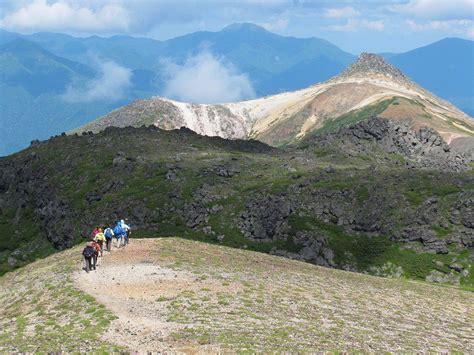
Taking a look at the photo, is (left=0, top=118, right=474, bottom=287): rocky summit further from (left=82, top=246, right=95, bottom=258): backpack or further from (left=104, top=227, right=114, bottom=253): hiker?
(left=82, top=246, right=95, bottom=258): backpack

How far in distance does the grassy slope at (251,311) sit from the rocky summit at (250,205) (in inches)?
1374

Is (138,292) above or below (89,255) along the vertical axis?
below

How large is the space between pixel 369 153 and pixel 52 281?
161m

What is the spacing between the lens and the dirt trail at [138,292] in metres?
31.9

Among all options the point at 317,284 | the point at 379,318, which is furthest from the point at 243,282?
the point at 379,318

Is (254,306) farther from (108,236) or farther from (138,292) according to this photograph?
(108,236)

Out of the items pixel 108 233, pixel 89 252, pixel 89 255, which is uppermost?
pixel 108 233

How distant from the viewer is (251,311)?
4109 cm

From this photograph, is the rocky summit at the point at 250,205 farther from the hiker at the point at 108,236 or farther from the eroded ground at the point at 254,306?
the hiker at the point at 108,236

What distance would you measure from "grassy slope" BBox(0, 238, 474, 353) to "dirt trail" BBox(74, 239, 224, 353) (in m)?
0.61

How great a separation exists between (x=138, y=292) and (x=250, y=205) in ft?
246

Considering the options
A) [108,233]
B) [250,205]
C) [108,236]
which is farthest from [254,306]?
[250,205]

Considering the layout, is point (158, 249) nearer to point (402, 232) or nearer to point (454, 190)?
point (402, 232)

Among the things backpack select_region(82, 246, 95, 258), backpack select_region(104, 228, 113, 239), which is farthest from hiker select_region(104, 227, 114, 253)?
backpack select_region(82, 246, 95, 258)
